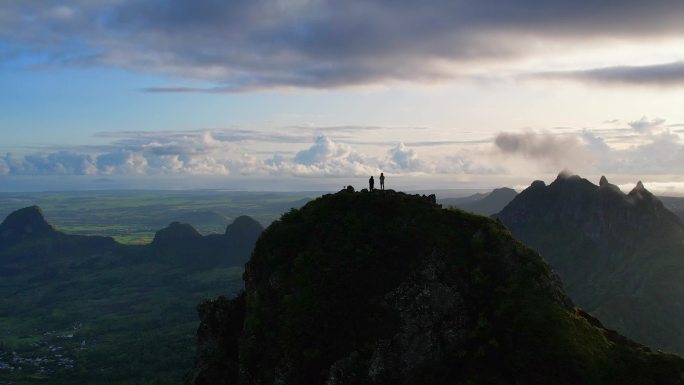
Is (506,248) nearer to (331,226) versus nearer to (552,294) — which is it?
(552,294)

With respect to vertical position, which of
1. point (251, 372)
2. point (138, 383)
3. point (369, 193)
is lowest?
point (138, 383)

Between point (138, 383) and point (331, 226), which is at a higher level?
point (331, 226)

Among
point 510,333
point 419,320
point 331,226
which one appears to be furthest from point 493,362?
point 331,226

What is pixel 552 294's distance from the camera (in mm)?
58188

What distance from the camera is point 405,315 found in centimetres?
5712

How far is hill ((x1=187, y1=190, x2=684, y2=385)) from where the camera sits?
173 feet

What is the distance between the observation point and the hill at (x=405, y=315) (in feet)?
173

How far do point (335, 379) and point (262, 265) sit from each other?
20051mm

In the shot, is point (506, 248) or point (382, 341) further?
point (506, 248)

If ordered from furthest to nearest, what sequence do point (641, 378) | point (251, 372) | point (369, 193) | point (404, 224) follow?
point (369, 193)
point (404, 224)
point (251, 372)
point (641, 378)

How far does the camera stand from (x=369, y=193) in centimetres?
7194

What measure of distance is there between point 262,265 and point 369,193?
689 inches

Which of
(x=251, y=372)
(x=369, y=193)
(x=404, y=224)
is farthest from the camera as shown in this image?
(x=369, y=193)

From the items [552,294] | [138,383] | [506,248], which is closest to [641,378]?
[552,294]
